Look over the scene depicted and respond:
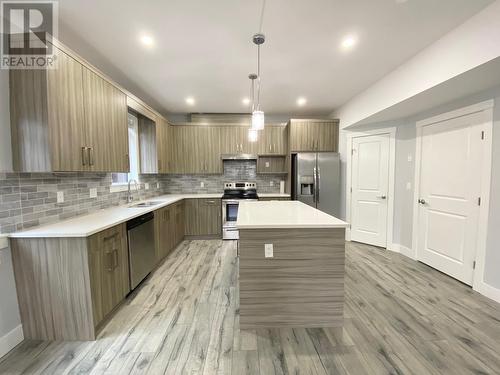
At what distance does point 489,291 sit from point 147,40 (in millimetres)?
4500

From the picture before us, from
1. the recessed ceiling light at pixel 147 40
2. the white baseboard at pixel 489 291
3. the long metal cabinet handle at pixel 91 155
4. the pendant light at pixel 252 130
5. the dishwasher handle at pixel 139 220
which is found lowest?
the white baseboard at pixel 489 291

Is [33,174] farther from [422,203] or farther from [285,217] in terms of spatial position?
[422,203]

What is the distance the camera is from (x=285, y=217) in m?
2.10

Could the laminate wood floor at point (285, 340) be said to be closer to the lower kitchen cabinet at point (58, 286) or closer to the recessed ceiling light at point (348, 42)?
the lower kitchen cabinet at point (58, 286)

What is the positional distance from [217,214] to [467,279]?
3820 millimetres

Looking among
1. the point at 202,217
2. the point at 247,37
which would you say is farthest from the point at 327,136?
the point at 202,217

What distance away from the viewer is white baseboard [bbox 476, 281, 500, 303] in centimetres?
227

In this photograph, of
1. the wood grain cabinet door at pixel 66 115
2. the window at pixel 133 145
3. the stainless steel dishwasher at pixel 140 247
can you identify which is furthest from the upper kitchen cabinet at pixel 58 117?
the window at pixel 133 145

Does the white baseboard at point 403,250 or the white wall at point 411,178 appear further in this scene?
the white baseboard at point 403,250

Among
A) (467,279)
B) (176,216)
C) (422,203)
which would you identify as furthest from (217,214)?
(467,279)

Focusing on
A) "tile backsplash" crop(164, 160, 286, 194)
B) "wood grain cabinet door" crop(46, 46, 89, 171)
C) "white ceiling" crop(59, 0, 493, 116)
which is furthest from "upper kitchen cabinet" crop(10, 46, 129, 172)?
"tile backsplash" crop(164, 160, 286, 194)

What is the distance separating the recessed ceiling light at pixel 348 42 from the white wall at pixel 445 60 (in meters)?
0.81

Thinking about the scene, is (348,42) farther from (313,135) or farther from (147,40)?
(313,135)

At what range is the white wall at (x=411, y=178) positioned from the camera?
7.62ft
